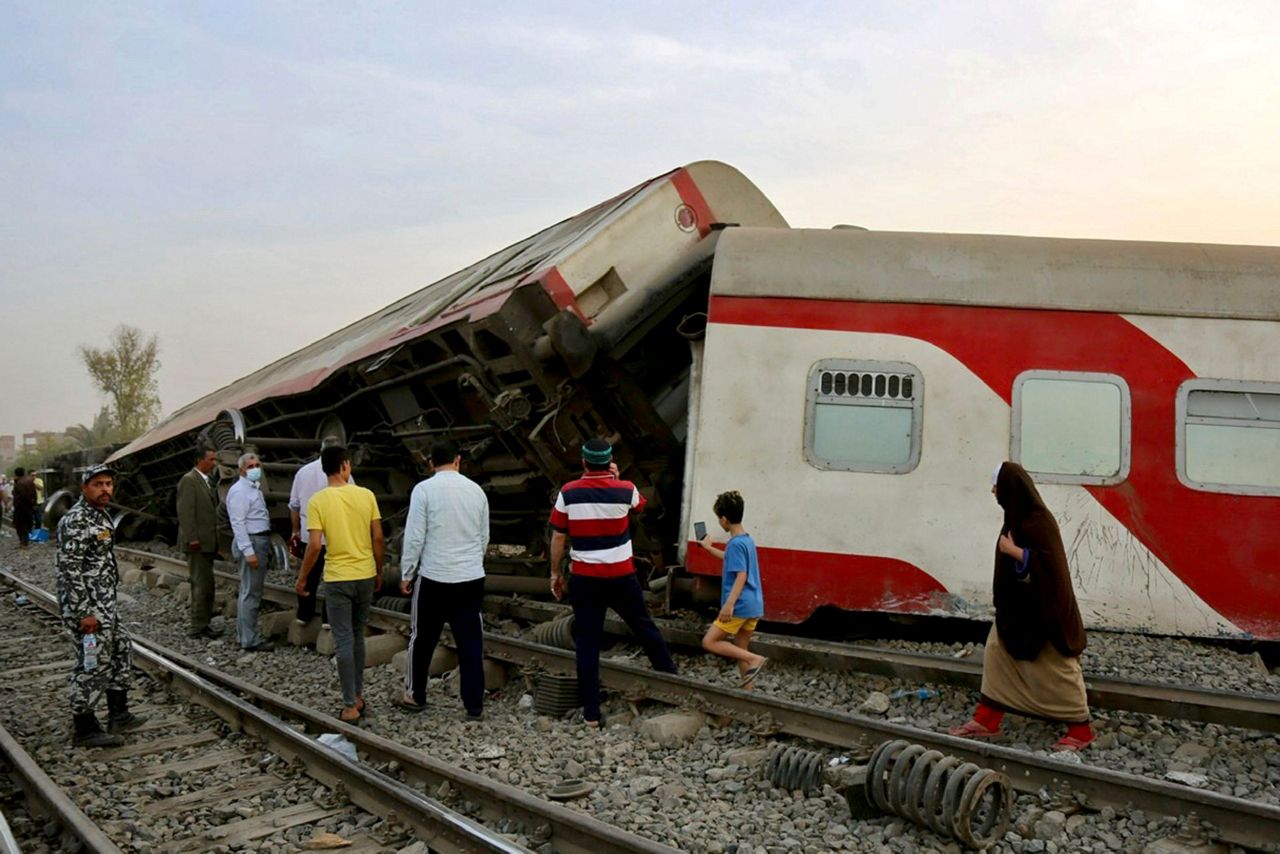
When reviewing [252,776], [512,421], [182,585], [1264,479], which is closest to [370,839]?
[252,776]

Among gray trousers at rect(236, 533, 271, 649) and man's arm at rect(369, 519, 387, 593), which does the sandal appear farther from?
gray trousers at rect(236, 533, 271, 649)

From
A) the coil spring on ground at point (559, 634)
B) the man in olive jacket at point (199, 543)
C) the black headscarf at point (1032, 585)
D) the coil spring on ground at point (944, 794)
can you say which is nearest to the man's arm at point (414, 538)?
the coil spring on ground at point (559, 634)

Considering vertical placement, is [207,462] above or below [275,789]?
above

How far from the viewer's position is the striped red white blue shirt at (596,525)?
20.3 feet

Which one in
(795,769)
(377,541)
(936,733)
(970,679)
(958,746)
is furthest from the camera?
(377,541)

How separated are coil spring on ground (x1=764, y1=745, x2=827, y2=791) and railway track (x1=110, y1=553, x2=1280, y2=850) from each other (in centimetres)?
34

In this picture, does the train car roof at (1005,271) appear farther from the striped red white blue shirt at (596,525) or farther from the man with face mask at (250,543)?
the man with face mask at (250,543)

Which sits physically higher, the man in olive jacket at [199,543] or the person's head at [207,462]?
the person's head at [207,462]

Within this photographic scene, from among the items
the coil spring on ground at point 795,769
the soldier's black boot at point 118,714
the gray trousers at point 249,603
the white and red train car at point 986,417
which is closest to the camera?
the coil spring on ground at point 795,769

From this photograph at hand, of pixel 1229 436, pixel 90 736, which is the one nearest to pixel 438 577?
pixel 90 736

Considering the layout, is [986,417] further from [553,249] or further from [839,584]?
[553,249]

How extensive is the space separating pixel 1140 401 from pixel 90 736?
638 centimetres

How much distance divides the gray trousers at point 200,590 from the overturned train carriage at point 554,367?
95cm

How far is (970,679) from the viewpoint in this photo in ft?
19.6
